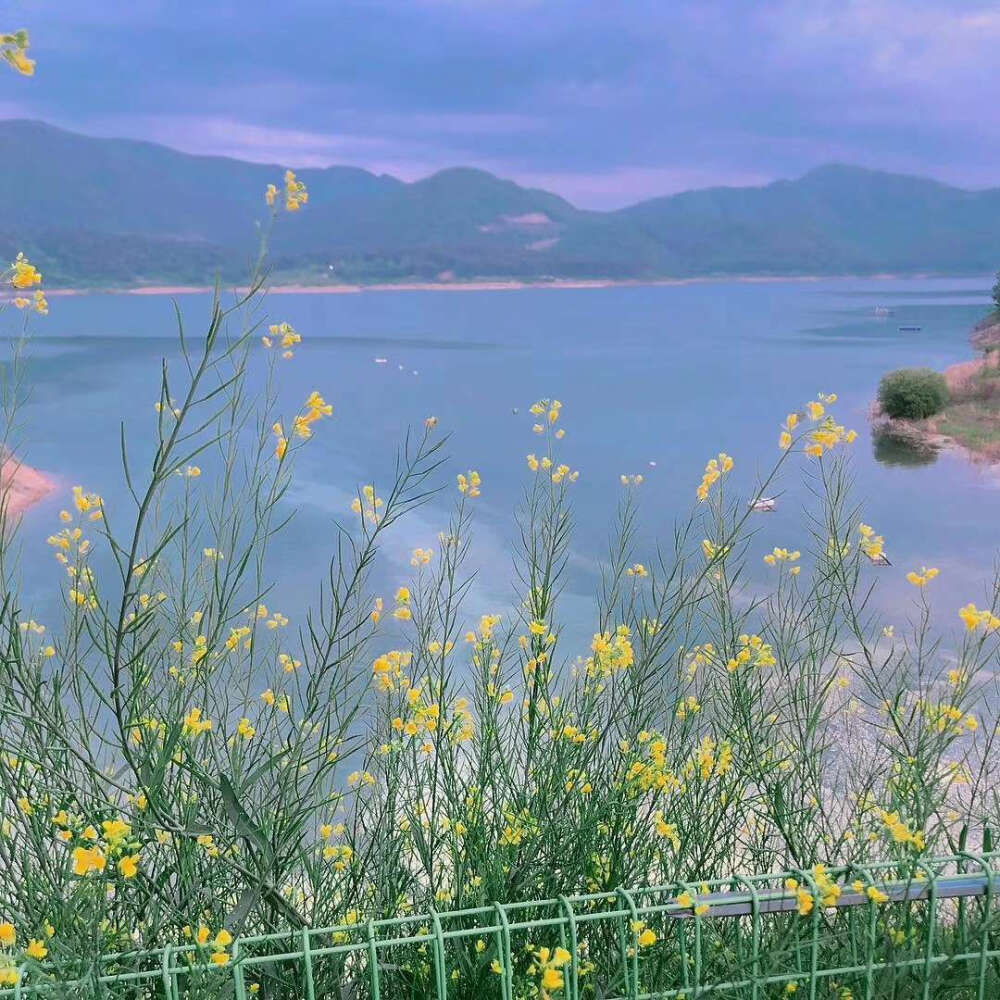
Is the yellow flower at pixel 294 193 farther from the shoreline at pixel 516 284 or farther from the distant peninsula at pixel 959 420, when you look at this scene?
the shoreline at pixel 516 284

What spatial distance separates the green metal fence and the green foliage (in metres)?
22.9

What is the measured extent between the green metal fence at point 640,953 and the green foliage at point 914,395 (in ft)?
75.0

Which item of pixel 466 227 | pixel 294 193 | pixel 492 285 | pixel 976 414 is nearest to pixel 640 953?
pixel 294 193

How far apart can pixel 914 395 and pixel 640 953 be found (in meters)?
23.3

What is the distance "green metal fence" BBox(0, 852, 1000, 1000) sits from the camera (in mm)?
1473

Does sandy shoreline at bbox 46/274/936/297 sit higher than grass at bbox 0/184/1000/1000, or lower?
higher

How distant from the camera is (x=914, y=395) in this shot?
76.1ft

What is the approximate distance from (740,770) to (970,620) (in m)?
0.60

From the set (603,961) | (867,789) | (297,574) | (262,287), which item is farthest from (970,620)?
(297,574)

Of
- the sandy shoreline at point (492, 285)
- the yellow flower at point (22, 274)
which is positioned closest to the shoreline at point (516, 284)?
the sandy shoreline at point (492, 285)

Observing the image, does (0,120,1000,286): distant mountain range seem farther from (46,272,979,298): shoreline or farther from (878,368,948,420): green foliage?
(878,368,948,420): green foliage

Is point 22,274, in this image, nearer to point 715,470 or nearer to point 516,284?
point 715,470

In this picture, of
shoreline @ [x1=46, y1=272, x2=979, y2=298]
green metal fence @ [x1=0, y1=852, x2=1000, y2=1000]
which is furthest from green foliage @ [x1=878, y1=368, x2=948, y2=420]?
shoreline @ [x1=46, y1=272, x2=979, y2=298]

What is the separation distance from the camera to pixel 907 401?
2331cm
